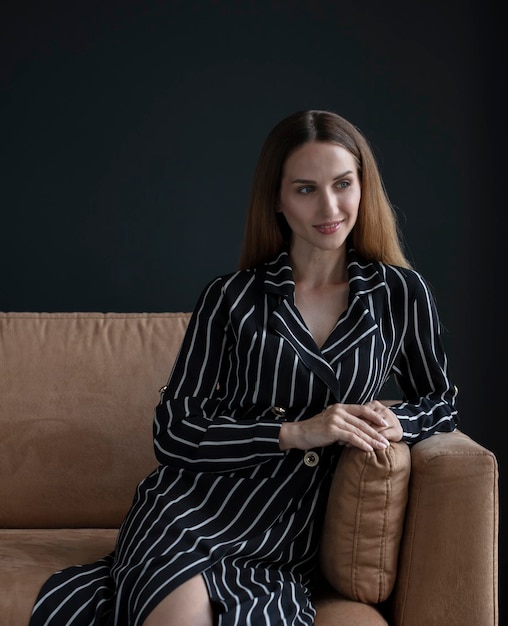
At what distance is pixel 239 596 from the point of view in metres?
1.84

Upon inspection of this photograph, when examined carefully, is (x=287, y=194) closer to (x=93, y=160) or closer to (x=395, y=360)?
(x=395, y=360)

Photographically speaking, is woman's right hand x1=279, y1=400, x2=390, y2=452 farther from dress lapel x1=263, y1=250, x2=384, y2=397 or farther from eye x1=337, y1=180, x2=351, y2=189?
eye x1=337, y1=180, x2=351, y2=189

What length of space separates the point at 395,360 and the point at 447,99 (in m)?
1.19

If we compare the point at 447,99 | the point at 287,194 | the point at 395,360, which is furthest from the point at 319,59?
the point at 395,360

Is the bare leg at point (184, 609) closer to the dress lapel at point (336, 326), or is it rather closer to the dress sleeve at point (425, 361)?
the dress lapel at point (336, 326)

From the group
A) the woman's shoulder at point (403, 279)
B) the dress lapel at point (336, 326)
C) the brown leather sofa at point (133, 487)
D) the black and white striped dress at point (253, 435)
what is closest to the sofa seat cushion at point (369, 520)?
the brown leather sofa at point (133, 487)

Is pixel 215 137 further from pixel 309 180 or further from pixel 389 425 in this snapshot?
pixel 389 425

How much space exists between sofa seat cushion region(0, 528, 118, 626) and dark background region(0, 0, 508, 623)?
85cm

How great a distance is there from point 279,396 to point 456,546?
491 millimetres

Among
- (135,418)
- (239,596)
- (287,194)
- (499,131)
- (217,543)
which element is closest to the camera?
(239,596)

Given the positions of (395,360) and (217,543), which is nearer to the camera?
(217,543)

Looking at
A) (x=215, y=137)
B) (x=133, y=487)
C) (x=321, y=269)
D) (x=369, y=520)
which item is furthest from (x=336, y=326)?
(x=215, y=137)

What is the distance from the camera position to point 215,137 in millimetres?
3086

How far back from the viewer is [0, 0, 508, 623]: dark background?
3051 mm
